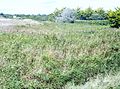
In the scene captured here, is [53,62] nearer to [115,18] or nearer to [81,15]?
[115,18]

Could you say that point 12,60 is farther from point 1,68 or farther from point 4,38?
point 4,38

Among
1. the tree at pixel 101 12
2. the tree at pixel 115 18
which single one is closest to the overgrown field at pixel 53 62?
the tree at pixel 115 18

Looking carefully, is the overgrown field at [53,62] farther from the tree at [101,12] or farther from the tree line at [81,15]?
the tree at [101,12]

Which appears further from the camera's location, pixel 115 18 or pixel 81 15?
pixel 81 15

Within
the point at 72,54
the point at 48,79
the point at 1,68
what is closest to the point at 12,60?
the point at 1,68

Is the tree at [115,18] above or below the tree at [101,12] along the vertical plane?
above

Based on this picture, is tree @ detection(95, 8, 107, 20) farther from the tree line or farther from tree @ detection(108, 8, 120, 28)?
tree @ detection(108, 8, 120, 28)

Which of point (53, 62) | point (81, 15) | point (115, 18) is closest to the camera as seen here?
point (53, 62)

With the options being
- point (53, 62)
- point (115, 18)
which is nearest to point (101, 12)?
point (115, 18)

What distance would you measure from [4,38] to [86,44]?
463cm

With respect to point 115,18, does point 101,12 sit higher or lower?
lower

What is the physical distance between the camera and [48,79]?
11.6 meters

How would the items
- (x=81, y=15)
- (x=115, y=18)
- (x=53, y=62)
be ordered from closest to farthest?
(x=53, y=62) → (x=115, y=18) → (x=81, y=15)

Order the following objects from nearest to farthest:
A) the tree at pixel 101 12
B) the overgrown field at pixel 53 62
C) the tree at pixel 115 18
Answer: the overgrown field at pixel 53 62
the tree at pixel 115 18
the tree at pixel 101 12
